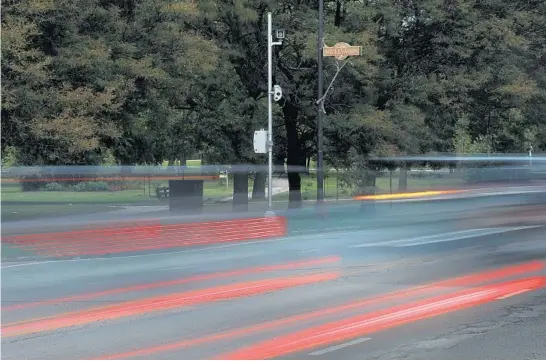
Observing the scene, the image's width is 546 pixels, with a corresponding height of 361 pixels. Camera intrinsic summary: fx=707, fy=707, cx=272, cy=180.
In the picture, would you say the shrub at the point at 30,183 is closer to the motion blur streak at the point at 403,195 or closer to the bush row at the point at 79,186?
the bush row at the point at 79,186

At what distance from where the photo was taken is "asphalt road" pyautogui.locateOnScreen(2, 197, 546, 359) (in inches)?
269

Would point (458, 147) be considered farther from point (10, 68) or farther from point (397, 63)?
point (10, 68)

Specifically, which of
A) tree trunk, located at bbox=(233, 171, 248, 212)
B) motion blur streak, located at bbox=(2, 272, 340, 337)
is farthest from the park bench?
motion blur streak, located at bbox=(2, 272, 340, 337)

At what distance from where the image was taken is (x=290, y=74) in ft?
93.6

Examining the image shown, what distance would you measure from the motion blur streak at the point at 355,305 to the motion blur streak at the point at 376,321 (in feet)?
1.29

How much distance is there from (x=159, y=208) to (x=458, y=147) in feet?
66.6

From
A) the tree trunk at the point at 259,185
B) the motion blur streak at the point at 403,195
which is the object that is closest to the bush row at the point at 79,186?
the tree trunk at the point at 259,185

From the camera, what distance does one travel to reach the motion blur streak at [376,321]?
22.0 feet

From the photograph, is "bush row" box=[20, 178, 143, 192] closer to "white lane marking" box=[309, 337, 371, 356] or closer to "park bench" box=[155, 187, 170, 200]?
"park bench" box=[155, 187, 170, 200]

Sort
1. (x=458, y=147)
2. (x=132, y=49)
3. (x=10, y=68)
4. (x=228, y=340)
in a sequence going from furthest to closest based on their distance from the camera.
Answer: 1. (x=458, y=147)
2. (x=132, y=49)
3. (x=10, y=68)
4. (x=228, y=340)

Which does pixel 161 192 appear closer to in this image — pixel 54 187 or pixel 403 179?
pixel 54 187

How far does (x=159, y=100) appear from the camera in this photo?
2519 cm

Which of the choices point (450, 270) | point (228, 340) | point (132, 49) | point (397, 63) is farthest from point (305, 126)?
point (228, 340)

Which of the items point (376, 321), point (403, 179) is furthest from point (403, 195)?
point (376, 321)
